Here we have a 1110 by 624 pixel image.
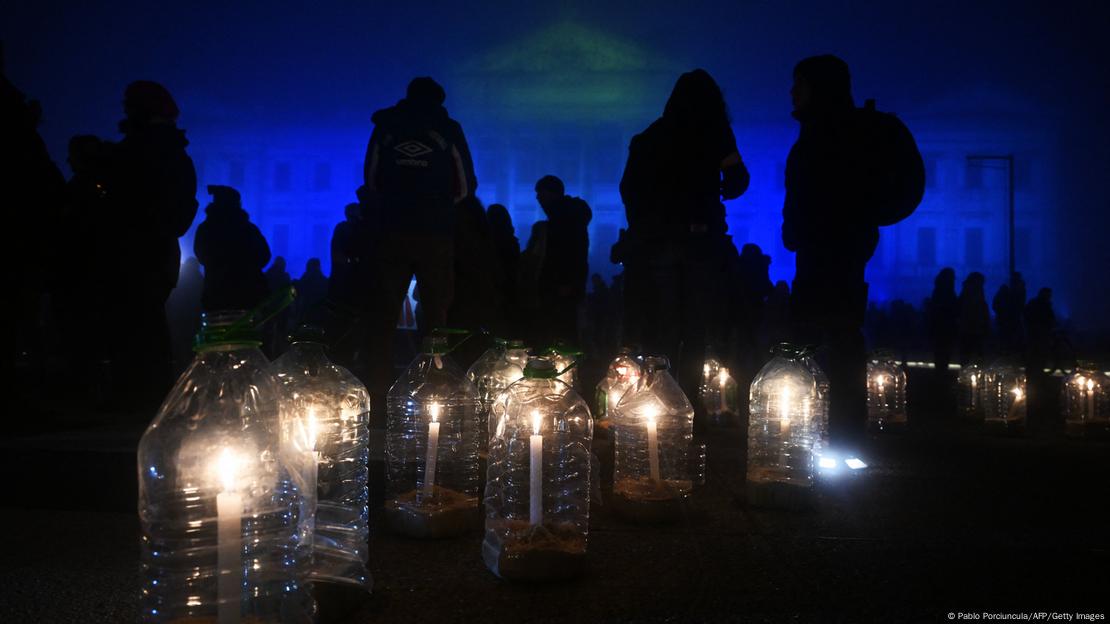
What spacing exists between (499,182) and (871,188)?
4211 centimetres

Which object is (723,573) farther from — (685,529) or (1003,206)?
(1003,206)

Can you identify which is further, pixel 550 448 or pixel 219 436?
pixel 550 448

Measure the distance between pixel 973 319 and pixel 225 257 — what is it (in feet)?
40.4

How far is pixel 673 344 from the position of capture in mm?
4977

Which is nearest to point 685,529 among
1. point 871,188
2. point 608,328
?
point 871,188

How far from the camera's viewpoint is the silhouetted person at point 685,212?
4961 mm

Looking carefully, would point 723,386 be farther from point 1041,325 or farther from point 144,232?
point 1041,325

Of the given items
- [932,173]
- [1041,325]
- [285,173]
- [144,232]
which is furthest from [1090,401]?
[285,173]

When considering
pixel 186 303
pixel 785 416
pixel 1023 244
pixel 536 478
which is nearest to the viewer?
pixel 536 478

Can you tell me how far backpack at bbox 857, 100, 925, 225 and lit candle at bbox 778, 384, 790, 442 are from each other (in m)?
1.37

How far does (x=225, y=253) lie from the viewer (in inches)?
242

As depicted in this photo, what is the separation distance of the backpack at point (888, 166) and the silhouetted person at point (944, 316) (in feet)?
31.0

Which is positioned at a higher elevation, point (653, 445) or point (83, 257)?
point (83, 257)

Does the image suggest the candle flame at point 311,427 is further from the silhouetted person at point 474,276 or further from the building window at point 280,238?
the building window at point 280,238
